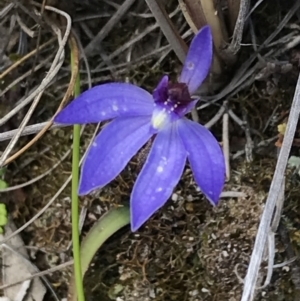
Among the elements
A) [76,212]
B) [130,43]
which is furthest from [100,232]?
[130,43]

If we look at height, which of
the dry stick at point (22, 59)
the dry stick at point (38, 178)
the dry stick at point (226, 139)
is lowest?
the dry stick at point (226, 139)

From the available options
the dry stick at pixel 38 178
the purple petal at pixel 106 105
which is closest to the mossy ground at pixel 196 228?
the dry stick at pixel 38 178

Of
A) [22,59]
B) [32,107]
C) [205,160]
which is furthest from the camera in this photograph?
[22,59]

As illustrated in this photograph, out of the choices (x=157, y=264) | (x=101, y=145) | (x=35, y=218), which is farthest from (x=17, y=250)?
(x=101, y=145)

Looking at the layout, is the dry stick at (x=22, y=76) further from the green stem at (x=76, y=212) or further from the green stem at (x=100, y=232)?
the green stem at (x=100, y=232)

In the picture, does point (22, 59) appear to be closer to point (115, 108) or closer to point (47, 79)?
point (47, 79)

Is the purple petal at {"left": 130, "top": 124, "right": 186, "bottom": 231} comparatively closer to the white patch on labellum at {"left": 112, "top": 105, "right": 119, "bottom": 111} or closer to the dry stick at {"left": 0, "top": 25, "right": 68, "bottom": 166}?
the white patch on labellum at {"left": 112, "top": 105, "right": 119, "bottom": 111}

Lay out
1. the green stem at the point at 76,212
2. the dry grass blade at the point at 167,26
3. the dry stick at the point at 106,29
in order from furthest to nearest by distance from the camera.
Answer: the dry stick at the point at 106,29 < the green stem at the point at 76,212 < the dry grass blade at the point at 167,26
